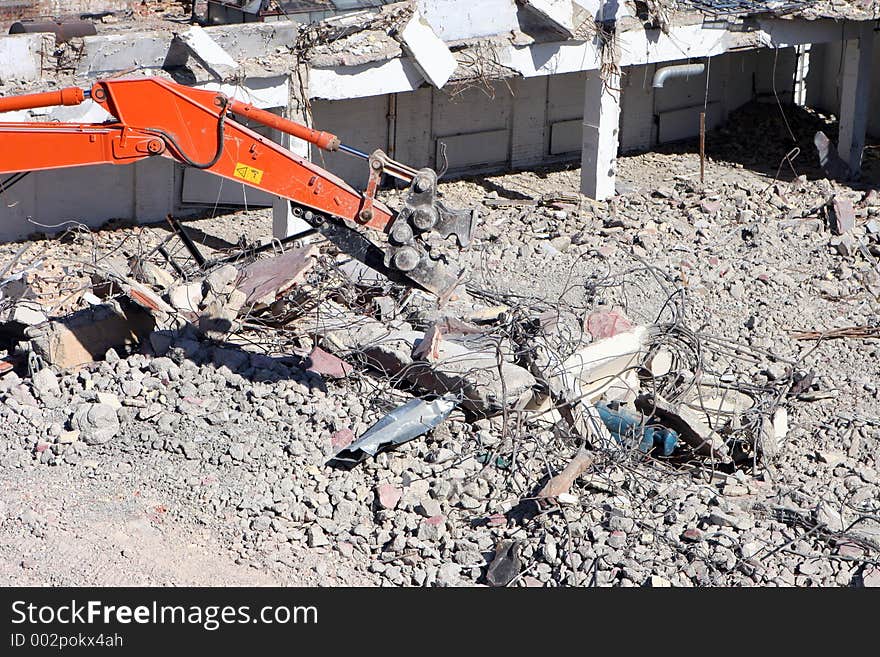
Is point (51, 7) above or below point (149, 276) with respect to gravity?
above

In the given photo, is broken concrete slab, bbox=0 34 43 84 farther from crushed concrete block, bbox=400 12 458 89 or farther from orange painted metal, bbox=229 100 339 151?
orange painted metal, bbox=229 100 339 151

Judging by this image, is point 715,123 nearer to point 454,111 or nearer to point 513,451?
point 454,111

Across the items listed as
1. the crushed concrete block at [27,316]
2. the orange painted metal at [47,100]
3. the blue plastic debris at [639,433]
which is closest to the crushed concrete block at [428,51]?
the crushed concrete block at [27,316]

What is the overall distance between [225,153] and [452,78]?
22.3ft

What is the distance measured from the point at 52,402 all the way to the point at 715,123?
13.6 metres

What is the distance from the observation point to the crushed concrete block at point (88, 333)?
984cm

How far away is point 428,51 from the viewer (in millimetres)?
14117

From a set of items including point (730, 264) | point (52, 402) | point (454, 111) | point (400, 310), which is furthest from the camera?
point (454, 111)

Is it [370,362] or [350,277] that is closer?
[370,362]

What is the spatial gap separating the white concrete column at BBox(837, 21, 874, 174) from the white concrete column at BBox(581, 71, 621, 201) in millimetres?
3953

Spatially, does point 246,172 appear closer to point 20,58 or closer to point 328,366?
point 328,366

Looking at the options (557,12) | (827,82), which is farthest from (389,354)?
(827,82)

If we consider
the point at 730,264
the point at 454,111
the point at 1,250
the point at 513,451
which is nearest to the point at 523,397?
the point at 513,451

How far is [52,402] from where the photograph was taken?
9.36 metres
